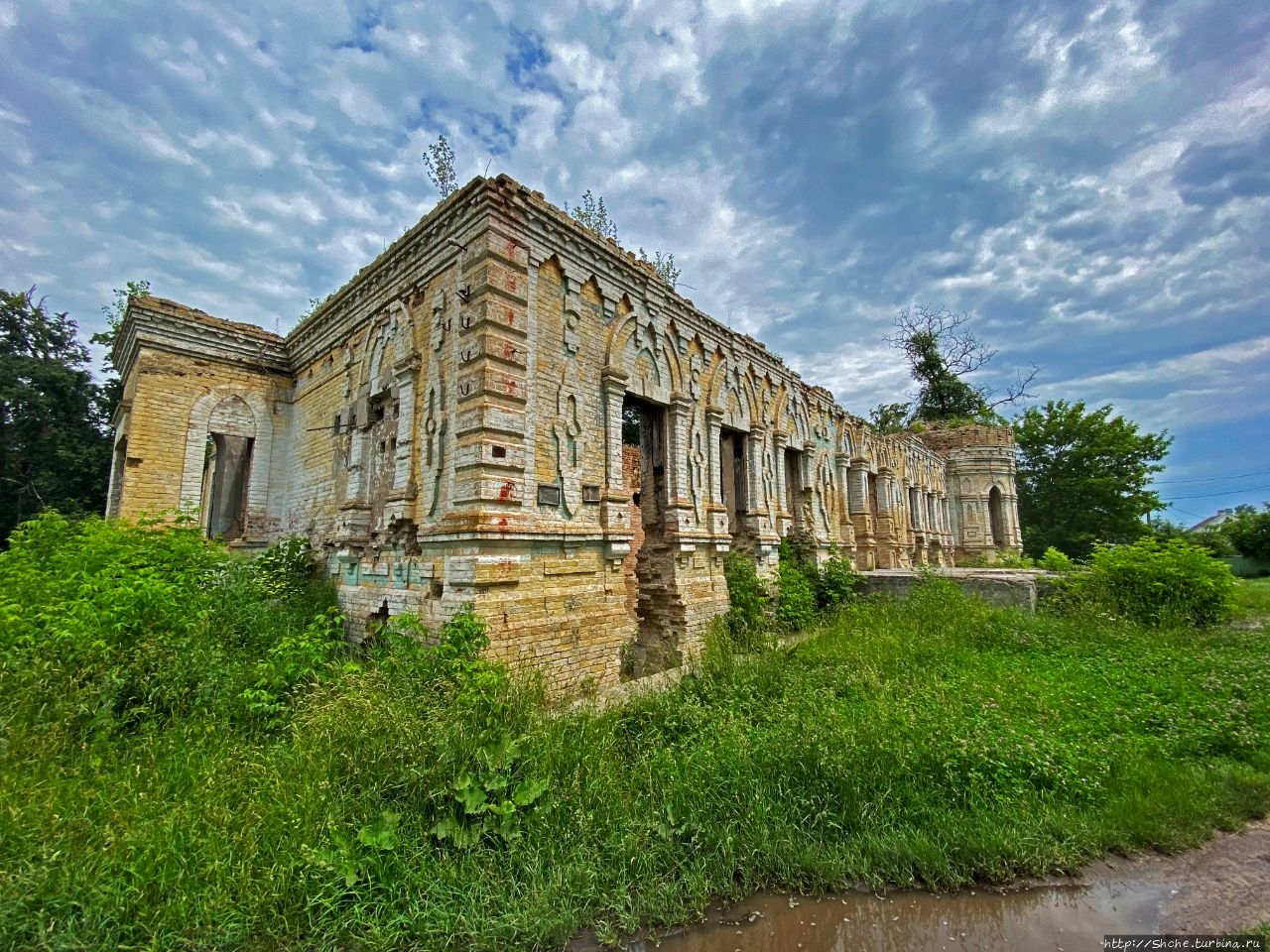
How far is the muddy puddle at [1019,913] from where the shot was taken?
2.89 metres

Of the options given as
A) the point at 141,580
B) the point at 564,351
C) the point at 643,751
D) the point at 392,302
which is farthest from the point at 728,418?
the point at 141,580

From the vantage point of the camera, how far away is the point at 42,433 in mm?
17328

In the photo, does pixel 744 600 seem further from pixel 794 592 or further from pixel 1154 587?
pixel 1154 587

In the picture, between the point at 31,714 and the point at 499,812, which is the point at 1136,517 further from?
the point at 31,714

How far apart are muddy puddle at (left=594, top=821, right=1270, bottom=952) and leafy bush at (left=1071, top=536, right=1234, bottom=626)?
22.2 ft

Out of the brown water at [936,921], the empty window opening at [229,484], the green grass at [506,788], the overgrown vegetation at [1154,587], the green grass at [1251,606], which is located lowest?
the brown water at [936,921]

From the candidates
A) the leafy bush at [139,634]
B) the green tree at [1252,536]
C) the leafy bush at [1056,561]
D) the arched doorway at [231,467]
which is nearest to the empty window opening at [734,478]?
the leafy bush at [139,634]

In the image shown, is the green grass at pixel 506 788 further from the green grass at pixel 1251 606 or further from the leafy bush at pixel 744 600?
the green grass at pixel 1251 606

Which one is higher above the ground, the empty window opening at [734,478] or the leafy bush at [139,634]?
the empty window opening at [734,478]

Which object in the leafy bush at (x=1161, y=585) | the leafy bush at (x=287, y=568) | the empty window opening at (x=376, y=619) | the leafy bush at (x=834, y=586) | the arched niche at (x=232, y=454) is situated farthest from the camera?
the leafy bush at (x=834, y=586)

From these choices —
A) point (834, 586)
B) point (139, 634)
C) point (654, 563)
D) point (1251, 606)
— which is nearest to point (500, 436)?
point (654, 563)

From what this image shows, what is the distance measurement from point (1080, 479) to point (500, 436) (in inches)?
1333

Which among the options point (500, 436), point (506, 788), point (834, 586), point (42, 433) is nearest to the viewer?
point (506, 788)

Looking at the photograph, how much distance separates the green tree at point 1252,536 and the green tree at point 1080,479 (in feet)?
14.7
